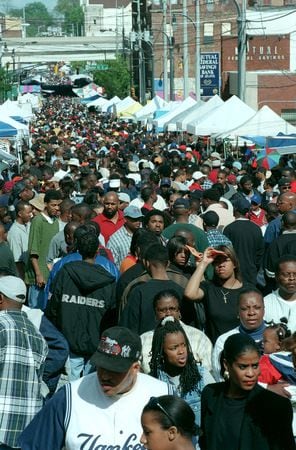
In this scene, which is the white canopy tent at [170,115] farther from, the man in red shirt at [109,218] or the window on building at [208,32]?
the window on building at [208,32]

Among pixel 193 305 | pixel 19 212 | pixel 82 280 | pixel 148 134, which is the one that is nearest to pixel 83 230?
pixel 82 280

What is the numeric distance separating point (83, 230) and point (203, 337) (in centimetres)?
293

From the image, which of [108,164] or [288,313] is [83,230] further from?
[108,164]

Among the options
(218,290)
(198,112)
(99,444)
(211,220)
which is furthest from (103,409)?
(198,112)

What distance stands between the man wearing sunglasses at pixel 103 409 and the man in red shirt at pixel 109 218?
7.44 metres

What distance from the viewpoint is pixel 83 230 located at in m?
10.4

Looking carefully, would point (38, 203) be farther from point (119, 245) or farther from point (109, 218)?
point (119, 245)

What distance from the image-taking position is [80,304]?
955cm

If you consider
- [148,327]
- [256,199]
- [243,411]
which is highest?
[243,411]

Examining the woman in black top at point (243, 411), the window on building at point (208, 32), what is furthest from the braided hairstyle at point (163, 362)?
the window on building at point (208, 32)

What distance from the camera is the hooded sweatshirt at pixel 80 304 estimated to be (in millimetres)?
9484

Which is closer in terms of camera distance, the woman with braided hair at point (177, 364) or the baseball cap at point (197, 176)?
the woman with braided hair at point (177, 364)

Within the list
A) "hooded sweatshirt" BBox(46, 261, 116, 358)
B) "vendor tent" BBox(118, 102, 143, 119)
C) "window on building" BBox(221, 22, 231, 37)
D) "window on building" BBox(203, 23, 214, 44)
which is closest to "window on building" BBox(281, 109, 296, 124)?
"vendor tent" BBox(118, 102, 143, 119)

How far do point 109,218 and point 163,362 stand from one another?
651 cm
